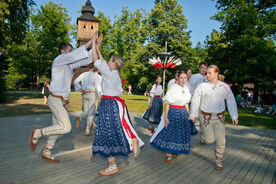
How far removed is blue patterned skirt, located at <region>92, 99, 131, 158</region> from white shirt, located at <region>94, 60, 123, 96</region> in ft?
0.70

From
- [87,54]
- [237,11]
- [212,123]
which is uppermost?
[237,11]

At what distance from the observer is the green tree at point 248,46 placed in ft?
74.3

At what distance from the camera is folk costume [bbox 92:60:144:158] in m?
3.55

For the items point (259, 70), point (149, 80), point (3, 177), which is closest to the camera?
point (3, 177)

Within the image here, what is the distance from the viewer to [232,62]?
80.8 feet

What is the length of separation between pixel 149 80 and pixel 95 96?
28648 mm

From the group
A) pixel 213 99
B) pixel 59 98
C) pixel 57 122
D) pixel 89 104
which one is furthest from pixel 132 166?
pixel 89 104

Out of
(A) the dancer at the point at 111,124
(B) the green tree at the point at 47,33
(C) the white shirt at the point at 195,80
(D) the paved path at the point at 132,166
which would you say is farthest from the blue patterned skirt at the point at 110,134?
(B) the green tree at the point at 47,33

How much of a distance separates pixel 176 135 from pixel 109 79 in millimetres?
1918

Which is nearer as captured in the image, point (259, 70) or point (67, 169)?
point (67, 169)

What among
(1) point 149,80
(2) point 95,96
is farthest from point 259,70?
(2) point 95,96

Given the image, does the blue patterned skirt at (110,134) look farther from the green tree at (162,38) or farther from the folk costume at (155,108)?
the green tree at (162,38)

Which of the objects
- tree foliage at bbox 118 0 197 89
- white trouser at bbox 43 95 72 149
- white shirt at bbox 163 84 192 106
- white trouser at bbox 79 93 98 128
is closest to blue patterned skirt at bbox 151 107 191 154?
white shirt at bbox 163 84 192 106

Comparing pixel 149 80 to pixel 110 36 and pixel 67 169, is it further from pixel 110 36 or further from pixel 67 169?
pixel 67 169
